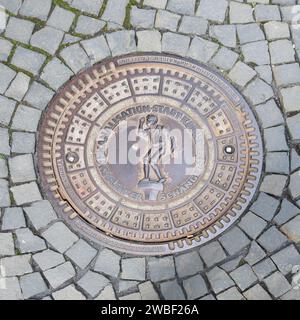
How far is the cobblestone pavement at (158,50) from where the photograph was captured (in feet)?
12.5

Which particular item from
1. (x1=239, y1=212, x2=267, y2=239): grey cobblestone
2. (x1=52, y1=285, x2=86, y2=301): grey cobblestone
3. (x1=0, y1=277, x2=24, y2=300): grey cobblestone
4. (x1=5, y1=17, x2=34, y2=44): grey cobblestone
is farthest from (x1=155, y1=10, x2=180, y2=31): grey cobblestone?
(x1=0, y1=277, x2=24, y2=300): grey cobblestone

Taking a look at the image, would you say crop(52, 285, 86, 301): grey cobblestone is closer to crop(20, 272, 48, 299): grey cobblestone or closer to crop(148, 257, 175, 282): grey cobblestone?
crop(20, 272, 48, 299): grey cobblestone

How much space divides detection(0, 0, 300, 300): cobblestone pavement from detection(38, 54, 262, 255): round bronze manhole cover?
0.09 metres

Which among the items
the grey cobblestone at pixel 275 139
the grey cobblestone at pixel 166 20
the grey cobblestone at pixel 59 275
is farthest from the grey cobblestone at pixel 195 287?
the grey cobblestone at pixel 166 20

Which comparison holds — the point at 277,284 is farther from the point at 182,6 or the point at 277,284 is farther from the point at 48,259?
the point at 182,6

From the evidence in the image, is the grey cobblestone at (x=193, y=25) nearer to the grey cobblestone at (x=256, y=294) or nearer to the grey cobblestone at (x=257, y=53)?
the grey cobblestone at (x=257, y=53)

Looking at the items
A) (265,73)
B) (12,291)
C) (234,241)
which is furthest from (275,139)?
(12,291)

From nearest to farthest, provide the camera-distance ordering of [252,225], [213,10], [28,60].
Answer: [252,225] → [28,60] → [213,10]

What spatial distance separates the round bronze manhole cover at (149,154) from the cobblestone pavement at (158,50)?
3.4 inches

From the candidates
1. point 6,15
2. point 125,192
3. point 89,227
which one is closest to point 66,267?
point 89,227

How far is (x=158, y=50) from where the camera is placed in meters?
4.07

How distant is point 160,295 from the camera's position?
3822mm

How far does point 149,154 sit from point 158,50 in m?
0.72

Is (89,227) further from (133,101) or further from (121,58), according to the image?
(121,58)
